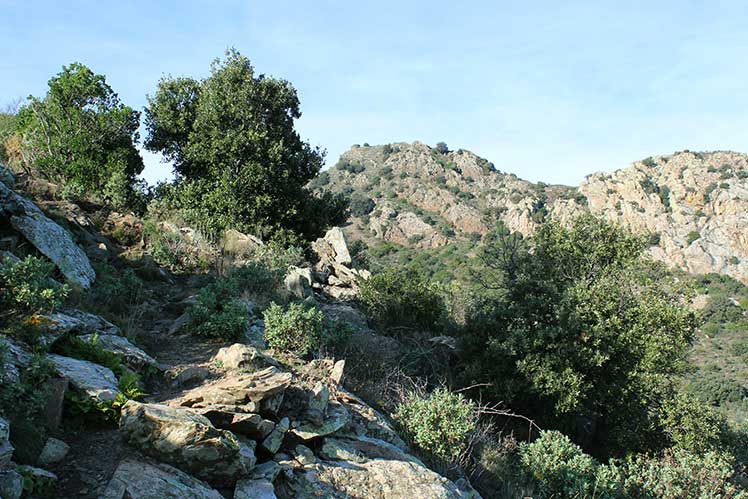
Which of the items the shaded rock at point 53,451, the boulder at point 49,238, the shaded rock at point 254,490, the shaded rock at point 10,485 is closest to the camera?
the shaded rock at point 10,485

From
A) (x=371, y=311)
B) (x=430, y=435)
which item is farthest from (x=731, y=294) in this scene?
(x=430, y=435)

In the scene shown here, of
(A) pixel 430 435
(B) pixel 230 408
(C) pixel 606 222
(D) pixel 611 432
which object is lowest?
(D) pixel 611 432

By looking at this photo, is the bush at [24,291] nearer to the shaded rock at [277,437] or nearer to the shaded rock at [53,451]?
the shaded rock at [53,451]

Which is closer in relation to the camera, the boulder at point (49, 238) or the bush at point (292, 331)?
the bush at point (292, 331)

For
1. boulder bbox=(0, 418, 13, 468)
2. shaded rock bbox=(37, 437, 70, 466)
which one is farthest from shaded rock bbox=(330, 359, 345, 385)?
boulder bbox=(0, 418, 13, 468)

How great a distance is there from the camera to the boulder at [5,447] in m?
3.77

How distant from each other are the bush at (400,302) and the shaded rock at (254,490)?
8.48 m

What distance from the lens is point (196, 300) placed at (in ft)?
32.3

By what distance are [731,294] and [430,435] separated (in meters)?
44.7

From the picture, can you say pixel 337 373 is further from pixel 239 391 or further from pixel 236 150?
pixel 236 150

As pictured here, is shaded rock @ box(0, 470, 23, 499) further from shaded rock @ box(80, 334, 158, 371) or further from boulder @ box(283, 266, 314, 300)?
boulder @ box(283, 266, 314, 300)

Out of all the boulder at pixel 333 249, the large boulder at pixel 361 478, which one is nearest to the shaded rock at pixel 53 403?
the large boulder at pixel 361 478

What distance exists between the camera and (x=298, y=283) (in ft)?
39.6

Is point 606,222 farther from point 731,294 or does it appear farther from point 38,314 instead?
point 731,294
